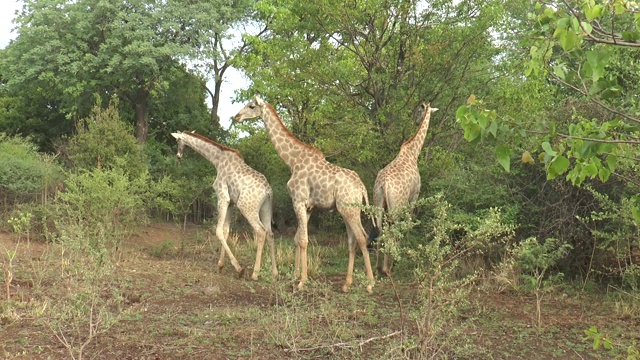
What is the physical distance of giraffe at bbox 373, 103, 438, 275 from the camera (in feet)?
28.2

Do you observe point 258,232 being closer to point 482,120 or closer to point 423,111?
point 423,111

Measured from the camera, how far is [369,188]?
11.4 m

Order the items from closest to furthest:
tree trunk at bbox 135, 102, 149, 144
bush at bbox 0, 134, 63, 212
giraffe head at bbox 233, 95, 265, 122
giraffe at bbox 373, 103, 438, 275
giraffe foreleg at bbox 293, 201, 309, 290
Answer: giraffe foreleg at bbox 293, 201, 309, 290 → giraffe at bbox 373, 103, 438, 275 → giraffe head at bbox 233, 95, 265, 122 → bush at bbox 0, 134, 63, 212 → tree trunk at bbox 135, 102, 149, 144

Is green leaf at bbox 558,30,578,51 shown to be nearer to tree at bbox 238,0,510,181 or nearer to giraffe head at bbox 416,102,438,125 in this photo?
giraffe head at bbox 416,102,438,125

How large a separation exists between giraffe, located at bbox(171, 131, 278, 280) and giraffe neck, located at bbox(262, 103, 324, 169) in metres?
0.67

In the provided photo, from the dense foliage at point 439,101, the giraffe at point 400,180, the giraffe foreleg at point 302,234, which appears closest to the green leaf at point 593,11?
the dense foliage at point 439,101

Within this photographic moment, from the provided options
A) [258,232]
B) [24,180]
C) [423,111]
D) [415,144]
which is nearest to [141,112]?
[24,180]

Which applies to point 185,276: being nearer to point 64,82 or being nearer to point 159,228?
point 159,228

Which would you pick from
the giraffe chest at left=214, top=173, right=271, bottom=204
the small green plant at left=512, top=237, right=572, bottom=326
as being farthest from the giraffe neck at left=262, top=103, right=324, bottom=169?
the small green plant at left=512, top=237, right=572, bottom=326

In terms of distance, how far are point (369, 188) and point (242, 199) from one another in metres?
2.84

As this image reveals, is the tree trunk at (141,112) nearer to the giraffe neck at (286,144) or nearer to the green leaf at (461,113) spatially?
the giraffe neck at (286,144)

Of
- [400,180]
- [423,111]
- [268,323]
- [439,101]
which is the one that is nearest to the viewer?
[268,323]

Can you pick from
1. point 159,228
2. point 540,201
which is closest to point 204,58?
point 159,228

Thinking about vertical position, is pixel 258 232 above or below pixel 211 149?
below
